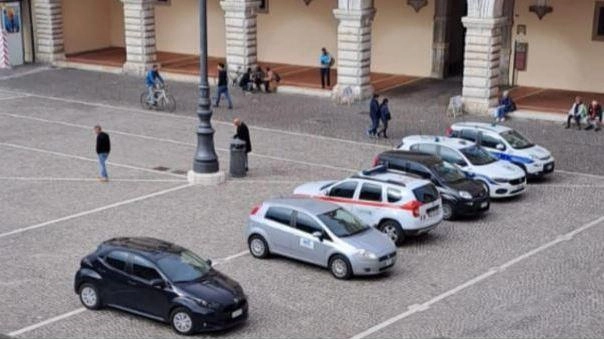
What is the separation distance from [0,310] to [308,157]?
13.8 meters

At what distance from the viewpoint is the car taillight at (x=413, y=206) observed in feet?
77.8

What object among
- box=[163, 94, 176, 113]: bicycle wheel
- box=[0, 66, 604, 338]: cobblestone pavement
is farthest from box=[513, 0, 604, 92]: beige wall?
box=[163, 94, 176, 113]: bicycle wheel

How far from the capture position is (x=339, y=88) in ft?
136

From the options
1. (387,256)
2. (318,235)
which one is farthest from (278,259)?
(387,256)

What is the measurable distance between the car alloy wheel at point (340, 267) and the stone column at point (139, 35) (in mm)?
27047

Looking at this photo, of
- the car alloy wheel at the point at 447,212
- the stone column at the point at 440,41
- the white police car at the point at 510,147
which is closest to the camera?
the car alloy wheel at the point at 447,212

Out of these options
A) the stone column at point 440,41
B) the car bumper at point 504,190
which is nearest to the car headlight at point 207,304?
the car bumper at point 504,190

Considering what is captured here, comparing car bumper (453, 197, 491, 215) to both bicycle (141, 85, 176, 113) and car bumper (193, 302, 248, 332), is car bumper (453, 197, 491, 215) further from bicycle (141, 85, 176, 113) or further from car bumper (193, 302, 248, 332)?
bicycle (141, 85, 176, 113)

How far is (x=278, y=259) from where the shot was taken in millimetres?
23125

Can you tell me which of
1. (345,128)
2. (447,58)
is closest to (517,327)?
(345,128)

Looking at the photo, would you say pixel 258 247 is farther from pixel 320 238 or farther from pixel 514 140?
pixel 514 140

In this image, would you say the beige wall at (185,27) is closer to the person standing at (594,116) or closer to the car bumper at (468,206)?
the person standing at (594,116)

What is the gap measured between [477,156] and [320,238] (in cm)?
801

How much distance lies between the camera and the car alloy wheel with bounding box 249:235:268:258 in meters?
23.0
